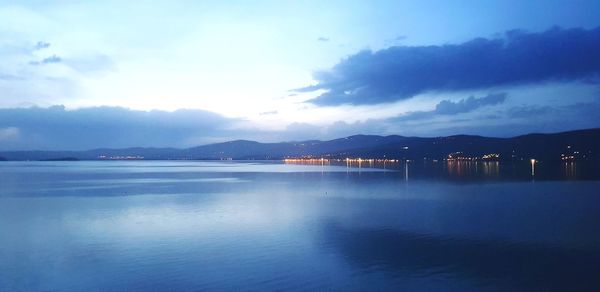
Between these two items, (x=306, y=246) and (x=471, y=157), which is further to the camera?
(x=471, y=157)

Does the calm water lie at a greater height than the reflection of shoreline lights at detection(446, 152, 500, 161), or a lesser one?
lesser

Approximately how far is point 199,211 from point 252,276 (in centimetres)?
1314

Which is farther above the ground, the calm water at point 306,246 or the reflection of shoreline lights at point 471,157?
the reflection of shoreline lights at point 471,157

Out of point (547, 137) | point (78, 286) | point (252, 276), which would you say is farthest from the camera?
point (547, 137)

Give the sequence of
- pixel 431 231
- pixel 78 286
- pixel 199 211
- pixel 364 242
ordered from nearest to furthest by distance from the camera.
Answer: pixel 78 286 < pixel 364 242 < pixel 431 231 < pixel 199 211

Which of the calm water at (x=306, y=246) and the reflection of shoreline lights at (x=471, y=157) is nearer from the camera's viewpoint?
the calm water at (x=306, y=246)

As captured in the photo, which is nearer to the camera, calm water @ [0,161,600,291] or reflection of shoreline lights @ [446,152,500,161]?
calm water @ [0,161,600,291]

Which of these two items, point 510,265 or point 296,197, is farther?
point 296,197

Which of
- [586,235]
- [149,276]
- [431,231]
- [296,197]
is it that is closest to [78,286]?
[149,276]

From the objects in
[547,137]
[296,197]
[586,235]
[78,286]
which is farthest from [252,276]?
[547,137]

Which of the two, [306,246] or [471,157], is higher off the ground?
[471,157]

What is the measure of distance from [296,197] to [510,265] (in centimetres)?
2018

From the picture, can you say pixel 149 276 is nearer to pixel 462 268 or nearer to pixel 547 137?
pixel 462 268

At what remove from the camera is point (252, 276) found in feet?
38.0
